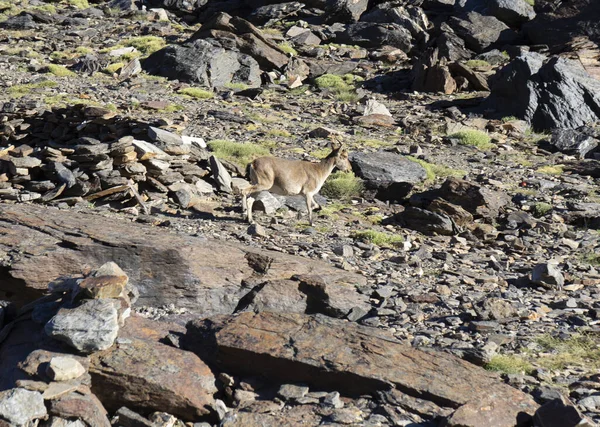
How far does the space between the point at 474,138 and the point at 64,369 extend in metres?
17.8

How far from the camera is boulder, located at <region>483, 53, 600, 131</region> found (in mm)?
24688

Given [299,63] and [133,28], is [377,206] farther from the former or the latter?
[133,28]

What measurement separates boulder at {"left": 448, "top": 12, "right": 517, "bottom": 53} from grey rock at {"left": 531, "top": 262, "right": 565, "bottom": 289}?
25.7 m

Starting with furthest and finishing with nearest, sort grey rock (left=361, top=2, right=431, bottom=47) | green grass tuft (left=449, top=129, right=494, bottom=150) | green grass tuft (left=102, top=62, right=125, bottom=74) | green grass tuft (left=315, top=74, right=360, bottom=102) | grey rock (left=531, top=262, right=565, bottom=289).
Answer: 1. grey rock (left=361, top=2, right=431, bottom=47)
2. green grass tuft (left=102, top=62, right=125, bottom=74)
3. green grass tuft (left=315, top=74, right=360, bottom=102)
4. green grass tuft (left=449, top=129, right=494, bottom=150)
5. grey rock (left=531, top=262, right=565, bottom=289)

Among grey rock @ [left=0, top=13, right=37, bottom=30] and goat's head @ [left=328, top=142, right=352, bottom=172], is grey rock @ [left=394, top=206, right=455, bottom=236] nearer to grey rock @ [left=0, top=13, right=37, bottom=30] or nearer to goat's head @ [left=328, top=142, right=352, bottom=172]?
goat's head @ [left=328, top=142, right=352, bottom=172]

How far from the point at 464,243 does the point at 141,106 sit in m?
14.7

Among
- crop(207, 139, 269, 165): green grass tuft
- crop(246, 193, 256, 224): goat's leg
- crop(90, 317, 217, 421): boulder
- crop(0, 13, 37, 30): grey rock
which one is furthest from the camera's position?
crop(0, 13, 37, 30): grey rock

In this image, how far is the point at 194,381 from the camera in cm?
711

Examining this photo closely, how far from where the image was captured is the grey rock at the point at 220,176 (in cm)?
1594

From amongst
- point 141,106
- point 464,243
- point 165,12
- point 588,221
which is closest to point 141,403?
point 464,243

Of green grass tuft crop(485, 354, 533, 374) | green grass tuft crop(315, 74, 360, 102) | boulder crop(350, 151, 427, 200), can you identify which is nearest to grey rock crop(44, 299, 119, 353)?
green grass tuft crop(485, 354, 533, 374)

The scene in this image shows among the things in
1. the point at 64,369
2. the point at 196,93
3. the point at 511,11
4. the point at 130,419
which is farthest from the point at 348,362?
the point at 511,11

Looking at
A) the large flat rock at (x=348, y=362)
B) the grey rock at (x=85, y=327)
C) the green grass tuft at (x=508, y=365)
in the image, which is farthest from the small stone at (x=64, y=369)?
the green grass tuft at (x=508, y=365)

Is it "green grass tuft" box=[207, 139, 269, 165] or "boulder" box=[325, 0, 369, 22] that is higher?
"green grass tuft" box=[207, 139, 269, 165]
